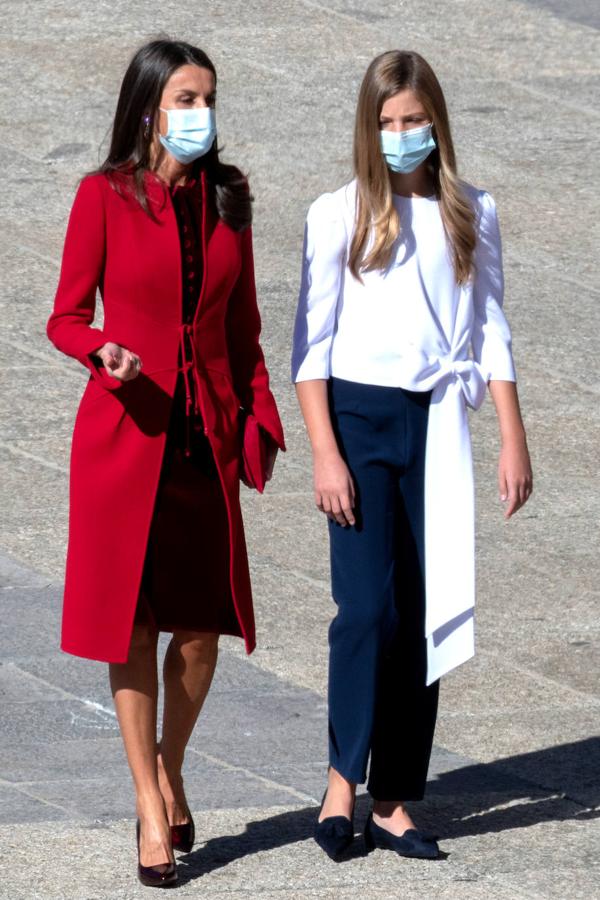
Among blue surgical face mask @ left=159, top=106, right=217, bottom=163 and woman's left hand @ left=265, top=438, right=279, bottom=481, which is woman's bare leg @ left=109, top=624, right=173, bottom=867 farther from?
blue surgical face mask @ left=159, top=106, right=217, bottom=163

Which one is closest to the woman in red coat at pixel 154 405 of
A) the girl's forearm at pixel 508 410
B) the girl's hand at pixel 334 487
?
the girl's hand at pixel 334 487

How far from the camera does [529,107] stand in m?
12.7

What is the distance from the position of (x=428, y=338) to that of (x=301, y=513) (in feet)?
10.3

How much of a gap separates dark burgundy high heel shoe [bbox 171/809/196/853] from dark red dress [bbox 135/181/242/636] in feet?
1.66

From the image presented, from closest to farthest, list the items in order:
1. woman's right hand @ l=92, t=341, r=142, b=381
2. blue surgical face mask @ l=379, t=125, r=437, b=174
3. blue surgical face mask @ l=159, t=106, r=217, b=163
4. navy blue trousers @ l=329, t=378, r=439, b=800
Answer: woman's right hand @ l=92, t=341, r=142, b=381 → blue surgical face mask @ l=159, t=106, r=217, b=163 → blue surgical face mask @ l=379, t=125, r=437, b=174 → navy blue trousers @ l=329, t=378, r=439, b=800

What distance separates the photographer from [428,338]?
4.48 metres

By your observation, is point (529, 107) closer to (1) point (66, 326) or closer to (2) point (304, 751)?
(2) point (304, 751)

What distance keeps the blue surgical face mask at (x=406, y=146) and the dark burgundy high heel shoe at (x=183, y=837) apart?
5.55 feet

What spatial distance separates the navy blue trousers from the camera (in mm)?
4484

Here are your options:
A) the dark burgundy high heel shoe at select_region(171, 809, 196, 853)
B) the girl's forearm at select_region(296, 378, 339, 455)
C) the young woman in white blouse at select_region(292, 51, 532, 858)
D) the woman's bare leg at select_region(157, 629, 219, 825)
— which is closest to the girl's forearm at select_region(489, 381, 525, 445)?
the young woman in white blouse at select_region(292, 51, 532, 858)

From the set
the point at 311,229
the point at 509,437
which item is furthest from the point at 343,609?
the point at 311,229

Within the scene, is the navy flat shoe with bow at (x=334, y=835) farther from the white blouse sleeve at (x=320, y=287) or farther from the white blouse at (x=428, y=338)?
the white blouse sleeve at (x=320, y=287)

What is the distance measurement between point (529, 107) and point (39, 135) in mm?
3392

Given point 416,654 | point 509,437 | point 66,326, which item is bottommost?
point 416,654
